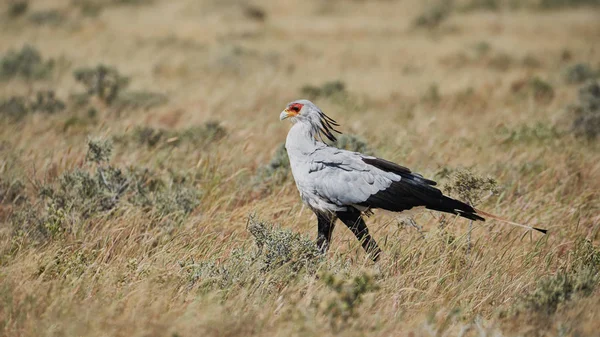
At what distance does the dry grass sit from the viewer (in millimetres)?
3299

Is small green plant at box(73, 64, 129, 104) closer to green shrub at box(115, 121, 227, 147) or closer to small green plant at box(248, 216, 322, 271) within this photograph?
green shrub at box(115, 121, 227, 147)

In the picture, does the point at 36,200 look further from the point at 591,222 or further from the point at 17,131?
the point at 591,222

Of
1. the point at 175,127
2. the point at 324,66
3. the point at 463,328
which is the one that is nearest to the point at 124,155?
the point at 175,127

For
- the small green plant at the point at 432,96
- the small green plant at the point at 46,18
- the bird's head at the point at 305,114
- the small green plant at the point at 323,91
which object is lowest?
the small green plant at the point at 432,96

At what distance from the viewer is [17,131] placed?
7367 mm

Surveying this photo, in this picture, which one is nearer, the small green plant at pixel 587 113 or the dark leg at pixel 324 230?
the dark leg at pixel 324 230

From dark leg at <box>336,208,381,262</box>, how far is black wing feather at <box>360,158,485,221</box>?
5.1 inches

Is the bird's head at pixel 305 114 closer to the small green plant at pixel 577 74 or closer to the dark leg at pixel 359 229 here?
the dark leg at pixel 359 229

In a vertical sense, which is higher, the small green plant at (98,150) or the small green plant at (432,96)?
the small green plant at (98,150)

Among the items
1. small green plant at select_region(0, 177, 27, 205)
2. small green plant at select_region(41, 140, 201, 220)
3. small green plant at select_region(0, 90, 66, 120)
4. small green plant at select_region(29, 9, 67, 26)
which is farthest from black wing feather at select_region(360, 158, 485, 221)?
small green plant at select_region(29, 9, 67, 26)

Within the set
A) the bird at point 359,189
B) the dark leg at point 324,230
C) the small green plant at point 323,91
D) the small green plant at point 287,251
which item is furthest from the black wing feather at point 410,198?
the small green plant at point 323,91

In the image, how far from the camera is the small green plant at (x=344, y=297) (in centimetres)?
315

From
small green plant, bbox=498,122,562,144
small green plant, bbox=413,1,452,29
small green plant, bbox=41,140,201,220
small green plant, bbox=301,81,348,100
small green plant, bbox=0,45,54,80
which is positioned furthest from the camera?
small green plant, bbox=413,1,452,29

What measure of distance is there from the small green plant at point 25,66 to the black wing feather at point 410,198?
31.1 ft
